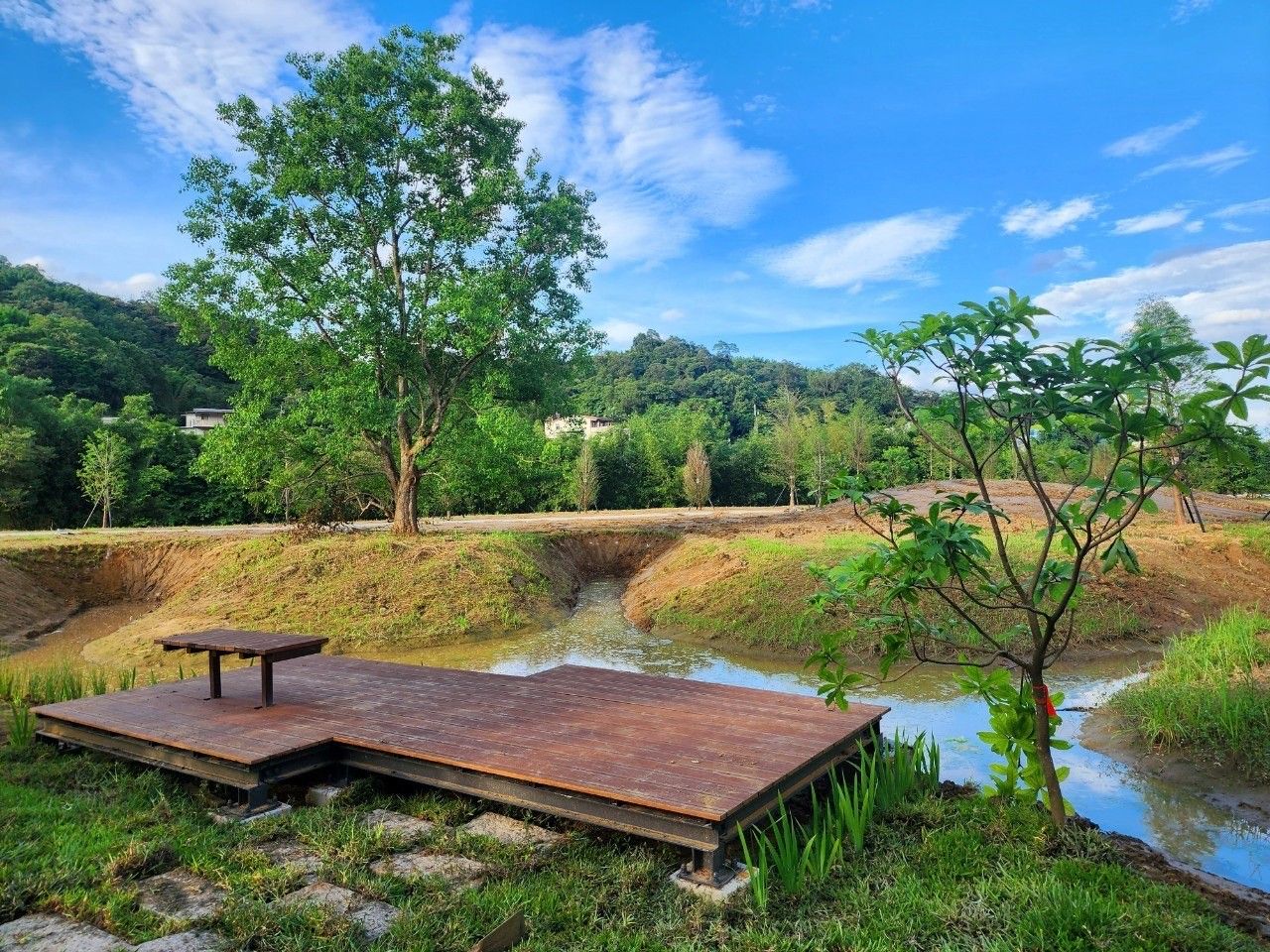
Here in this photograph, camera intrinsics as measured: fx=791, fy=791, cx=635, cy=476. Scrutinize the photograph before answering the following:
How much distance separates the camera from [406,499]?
15.8 meters

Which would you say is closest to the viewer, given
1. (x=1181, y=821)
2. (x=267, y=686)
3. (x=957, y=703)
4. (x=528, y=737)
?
(x=528, y=737)

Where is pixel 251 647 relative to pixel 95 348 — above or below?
below

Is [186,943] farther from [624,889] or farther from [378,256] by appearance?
[378,256]

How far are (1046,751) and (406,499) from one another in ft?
45.1

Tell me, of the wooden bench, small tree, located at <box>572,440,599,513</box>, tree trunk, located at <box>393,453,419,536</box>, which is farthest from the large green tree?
small tree, located at <box>572,440,599,513</box>

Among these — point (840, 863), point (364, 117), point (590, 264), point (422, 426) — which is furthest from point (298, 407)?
point (840, 863)

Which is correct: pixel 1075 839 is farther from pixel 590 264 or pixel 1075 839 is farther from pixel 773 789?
pixel 590 264

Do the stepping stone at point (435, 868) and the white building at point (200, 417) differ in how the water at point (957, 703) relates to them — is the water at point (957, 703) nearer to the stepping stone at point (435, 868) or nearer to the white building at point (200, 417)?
the stepping stone at point (435, 868)

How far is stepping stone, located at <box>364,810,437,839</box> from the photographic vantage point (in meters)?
3.98

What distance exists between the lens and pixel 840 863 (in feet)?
12.0

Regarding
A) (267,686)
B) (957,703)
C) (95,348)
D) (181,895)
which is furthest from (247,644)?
(95,348)

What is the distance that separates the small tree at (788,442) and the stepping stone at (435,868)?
26607 mm

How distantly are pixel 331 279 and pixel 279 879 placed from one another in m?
12.5

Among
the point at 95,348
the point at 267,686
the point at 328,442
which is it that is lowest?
the point at 267,686
